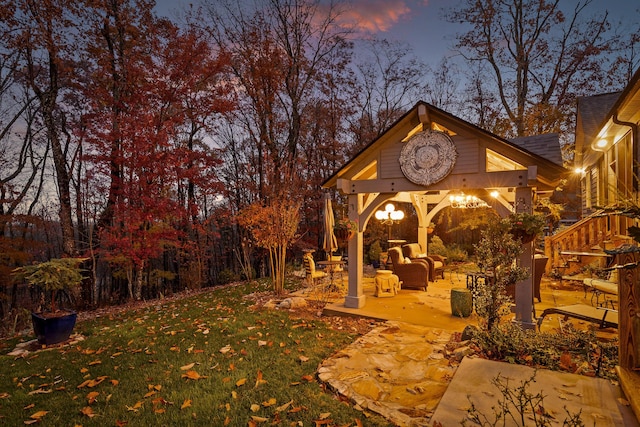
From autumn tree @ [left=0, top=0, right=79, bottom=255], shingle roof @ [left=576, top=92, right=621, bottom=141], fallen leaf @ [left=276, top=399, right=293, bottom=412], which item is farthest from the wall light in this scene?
autumn tree @ [left=0, top=0, right=79, bottom=255]

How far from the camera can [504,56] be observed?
15.6 m

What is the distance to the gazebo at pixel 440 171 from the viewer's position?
572 centimetres

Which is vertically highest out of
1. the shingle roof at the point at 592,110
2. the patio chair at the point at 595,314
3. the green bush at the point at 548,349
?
the shingle roof at the point at 592,110

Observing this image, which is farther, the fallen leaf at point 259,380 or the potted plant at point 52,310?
the potted plant at point 52,310

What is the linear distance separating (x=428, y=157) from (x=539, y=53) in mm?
12859

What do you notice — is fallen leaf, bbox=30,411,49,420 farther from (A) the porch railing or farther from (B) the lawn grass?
(A) the porch railing

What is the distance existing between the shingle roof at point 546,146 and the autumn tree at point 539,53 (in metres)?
7.87

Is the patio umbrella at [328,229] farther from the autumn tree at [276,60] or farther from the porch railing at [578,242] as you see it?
the porch railing at [578,242]

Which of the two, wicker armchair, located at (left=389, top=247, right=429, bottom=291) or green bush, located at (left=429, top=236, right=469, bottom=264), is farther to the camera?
green bush, located at (left=429, top=236, right=469, bottom=264)

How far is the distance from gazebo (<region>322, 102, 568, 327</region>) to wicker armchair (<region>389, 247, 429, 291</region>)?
7.16 ft

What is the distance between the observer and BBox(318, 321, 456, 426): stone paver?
3.28 meters

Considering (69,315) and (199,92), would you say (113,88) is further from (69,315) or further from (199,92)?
(69,315)

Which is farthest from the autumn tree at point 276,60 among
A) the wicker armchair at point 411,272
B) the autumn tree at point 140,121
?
the wicker armchair at point 411,272

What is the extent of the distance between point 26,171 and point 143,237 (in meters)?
8.33
